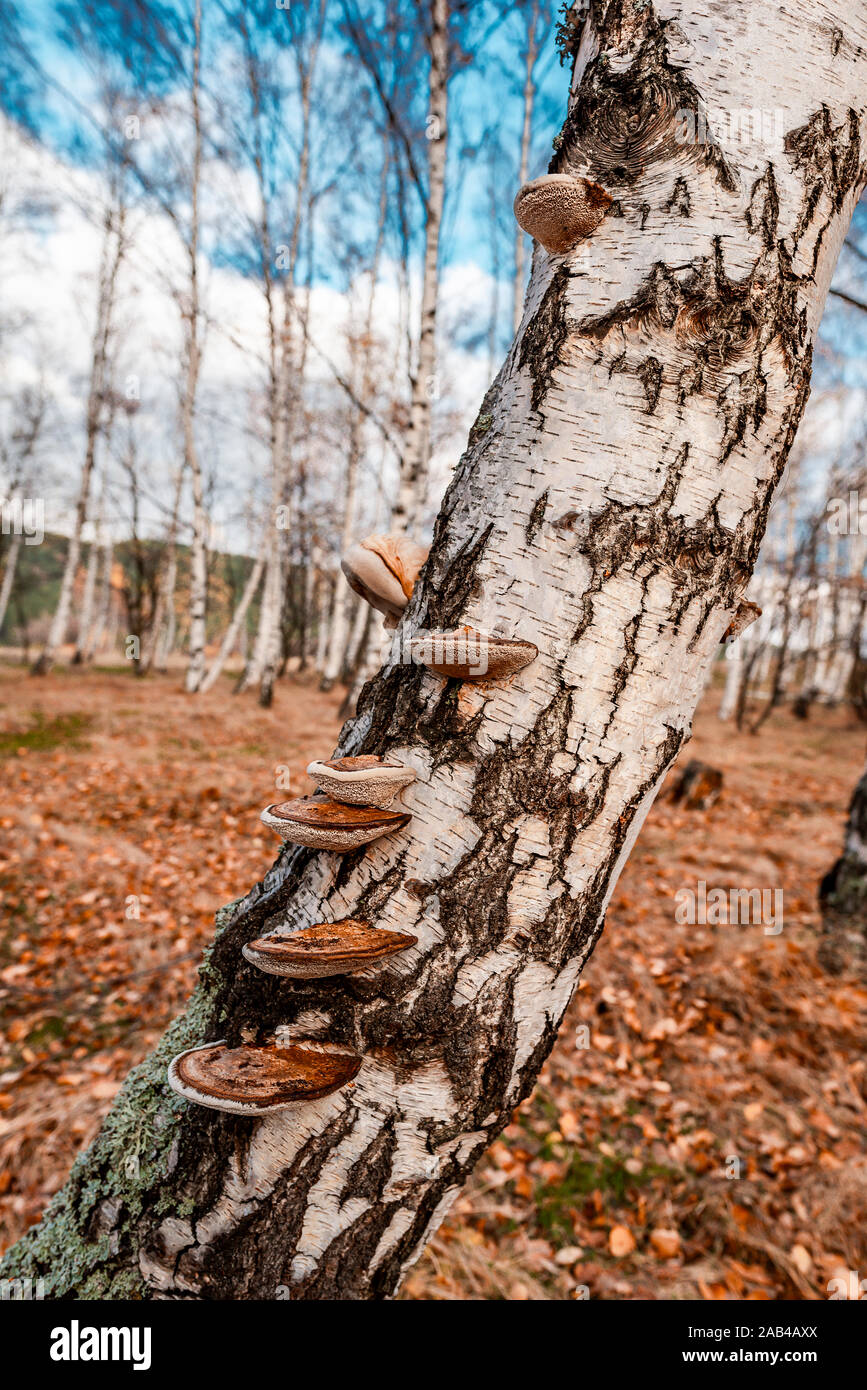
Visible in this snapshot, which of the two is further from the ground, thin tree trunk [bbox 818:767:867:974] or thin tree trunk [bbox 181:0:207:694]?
thin tree trunk [bbox 181:0:207:694]

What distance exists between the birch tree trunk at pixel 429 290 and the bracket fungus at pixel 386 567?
7477mm

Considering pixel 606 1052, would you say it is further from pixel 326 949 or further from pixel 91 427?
pixel 91 427

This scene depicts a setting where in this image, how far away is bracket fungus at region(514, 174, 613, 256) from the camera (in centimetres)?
93

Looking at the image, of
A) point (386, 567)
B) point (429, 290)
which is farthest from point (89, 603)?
point (386, 567)

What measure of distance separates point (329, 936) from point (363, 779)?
0.84ft

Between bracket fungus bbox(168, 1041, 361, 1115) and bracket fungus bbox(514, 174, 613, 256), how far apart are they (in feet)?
4.37

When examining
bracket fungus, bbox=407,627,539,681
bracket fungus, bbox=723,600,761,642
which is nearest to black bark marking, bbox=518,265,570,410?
bracket fungus, bbox=407,627,539,681

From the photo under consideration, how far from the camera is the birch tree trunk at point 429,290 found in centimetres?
659

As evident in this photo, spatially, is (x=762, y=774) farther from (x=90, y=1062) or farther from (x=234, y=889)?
(x=90, y=1062)

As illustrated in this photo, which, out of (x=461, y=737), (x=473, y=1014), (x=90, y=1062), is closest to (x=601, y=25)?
(x=461, y=737)

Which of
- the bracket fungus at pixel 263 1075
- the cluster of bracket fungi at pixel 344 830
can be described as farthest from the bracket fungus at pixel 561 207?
the bracket fungus at pixel 263 1075

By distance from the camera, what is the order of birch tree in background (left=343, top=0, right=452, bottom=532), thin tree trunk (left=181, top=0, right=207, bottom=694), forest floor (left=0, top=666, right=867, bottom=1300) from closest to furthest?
forest floor (left=0, top=666, right=867, bottom=1300) < birch tree in background (left=343, top=0, right=452, bottom=532) < thin tree trunk (left=181, top=0, right=207, bottom=694)

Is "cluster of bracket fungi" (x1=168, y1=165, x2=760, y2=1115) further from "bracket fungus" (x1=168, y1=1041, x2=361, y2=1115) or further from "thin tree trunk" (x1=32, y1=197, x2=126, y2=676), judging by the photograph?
"thin tree trunk" (x1=32, y1=197, x2=126, y2=676)
